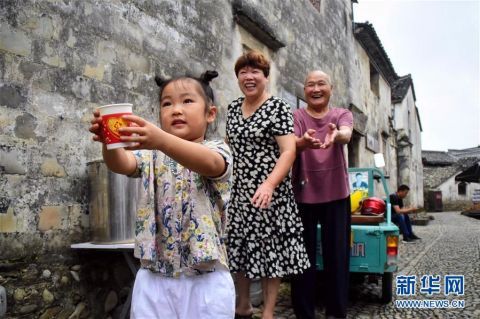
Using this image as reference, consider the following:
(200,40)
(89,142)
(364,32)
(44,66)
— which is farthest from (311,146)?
(364,32)

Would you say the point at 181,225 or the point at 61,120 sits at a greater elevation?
the point at 61,120

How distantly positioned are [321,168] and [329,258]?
0.64 metres

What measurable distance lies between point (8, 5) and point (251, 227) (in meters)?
1.96

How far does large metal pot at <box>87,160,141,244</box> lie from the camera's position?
271cm

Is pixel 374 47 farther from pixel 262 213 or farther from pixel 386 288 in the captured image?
pixel 262 213

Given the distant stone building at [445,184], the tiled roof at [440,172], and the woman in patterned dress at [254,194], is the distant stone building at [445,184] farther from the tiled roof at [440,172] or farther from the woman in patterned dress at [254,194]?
the woman in patterned dress at [254,194]

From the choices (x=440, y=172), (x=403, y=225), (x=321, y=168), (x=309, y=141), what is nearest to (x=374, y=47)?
(x=403, y=225)

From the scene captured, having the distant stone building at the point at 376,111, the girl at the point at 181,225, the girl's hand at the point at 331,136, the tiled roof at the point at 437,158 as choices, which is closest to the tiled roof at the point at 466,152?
the tiled roof at the point at 437,158

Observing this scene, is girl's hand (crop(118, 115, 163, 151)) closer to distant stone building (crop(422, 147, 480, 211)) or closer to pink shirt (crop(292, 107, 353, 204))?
pink shirt (crop(292, 107, 353, 204))

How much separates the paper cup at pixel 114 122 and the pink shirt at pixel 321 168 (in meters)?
1.94

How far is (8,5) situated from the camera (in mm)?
2490

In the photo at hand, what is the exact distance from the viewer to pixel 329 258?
303cm

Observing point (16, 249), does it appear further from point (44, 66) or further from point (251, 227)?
A: point (251, 227)

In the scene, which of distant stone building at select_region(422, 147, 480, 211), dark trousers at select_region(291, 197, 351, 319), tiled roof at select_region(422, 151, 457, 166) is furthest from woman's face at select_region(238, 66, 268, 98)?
tiled roof at select_region(422, 151, 457, 166)
